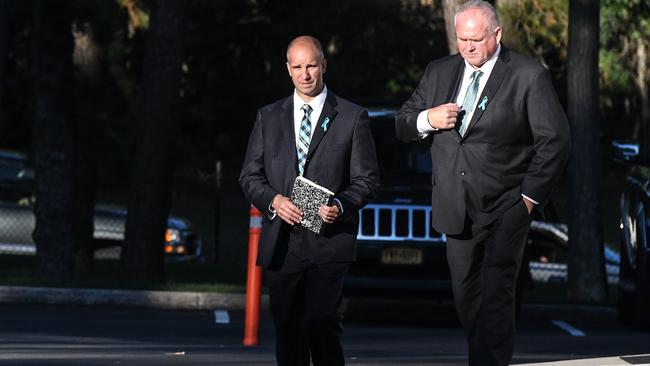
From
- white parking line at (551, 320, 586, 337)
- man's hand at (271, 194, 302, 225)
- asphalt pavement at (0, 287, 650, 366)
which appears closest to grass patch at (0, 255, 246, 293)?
asphalt pavement at (0, 287, 650, 366)

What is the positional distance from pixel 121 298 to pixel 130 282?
1786 millimetres

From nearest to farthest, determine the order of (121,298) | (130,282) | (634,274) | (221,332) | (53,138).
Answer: (221,332)
(634,274)
(121,298)
(130,282)
(53,138)

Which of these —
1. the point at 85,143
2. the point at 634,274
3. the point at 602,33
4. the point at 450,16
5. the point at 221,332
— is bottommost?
the point at 221,332

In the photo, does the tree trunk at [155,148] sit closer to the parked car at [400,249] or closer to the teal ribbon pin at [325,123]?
the parked car at [400,249]

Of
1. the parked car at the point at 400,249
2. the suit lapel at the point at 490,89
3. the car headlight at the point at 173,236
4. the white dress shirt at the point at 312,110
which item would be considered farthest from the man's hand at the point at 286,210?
the car headlight at the point at 173,236

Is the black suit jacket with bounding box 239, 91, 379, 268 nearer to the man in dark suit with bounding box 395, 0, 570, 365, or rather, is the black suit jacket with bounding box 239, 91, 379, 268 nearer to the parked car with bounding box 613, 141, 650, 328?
the man in dark suit with bounding box 395, 0, 570, 365

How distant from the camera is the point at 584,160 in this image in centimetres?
1789

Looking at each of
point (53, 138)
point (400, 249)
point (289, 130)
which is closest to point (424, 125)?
point (289, 130)

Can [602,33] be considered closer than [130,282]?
No

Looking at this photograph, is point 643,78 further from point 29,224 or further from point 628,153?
point 628,153

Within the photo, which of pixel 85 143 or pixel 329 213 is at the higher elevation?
pixel 85 143

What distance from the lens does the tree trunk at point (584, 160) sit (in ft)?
57.9

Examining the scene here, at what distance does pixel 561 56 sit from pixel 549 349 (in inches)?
691

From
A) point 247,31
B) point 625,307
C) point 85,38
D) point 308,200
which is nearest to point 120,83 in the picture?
point 247,31
